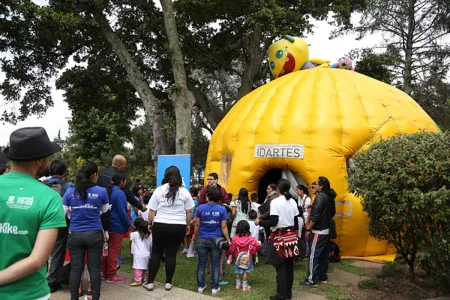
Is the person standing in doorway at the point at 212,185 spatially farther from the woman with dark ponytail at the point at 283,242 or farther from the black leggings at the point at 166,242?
the woman with dark ponytail at the point at 283,242

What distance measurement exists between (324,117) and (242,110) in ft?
8.08

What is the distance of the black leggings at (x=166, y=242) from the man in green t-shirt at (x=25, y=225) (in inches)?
129

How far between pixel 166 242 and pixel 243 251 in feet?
3.94

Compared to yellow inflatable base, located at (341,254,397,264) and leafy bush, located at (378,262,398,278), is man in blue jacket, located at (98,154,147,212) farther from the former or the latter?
yellow inflatable base, located at (341,254,397,264)

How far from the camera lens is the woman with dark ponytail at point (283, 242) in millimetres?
5277

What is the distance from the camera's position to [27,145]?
2121mm

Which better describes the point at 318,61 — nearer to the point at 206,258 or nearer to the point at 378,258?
the point at 378,258

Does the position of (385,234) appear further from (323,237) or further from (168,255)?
(168,255)

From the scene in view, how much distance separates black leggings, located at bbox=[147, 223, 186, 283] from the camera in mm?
5387

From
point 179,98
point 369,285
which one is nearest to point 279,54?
point 179,98

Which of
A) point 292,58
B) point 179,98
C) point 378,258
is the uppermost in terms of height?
point 292,58

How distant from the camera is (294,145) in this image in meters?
8.79

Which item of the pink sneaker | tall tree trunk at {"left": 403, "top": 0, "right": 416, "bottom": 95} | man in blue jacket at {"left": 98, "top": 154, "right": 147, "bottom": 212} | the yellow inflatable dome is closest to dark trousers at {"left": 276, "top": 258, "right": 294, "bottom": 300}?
the pink sneaker

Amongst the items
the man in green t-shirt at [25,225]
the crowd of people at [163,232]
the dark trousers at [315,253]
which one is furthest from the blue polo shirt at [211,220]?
the man in green t-shirt at [25,225]
